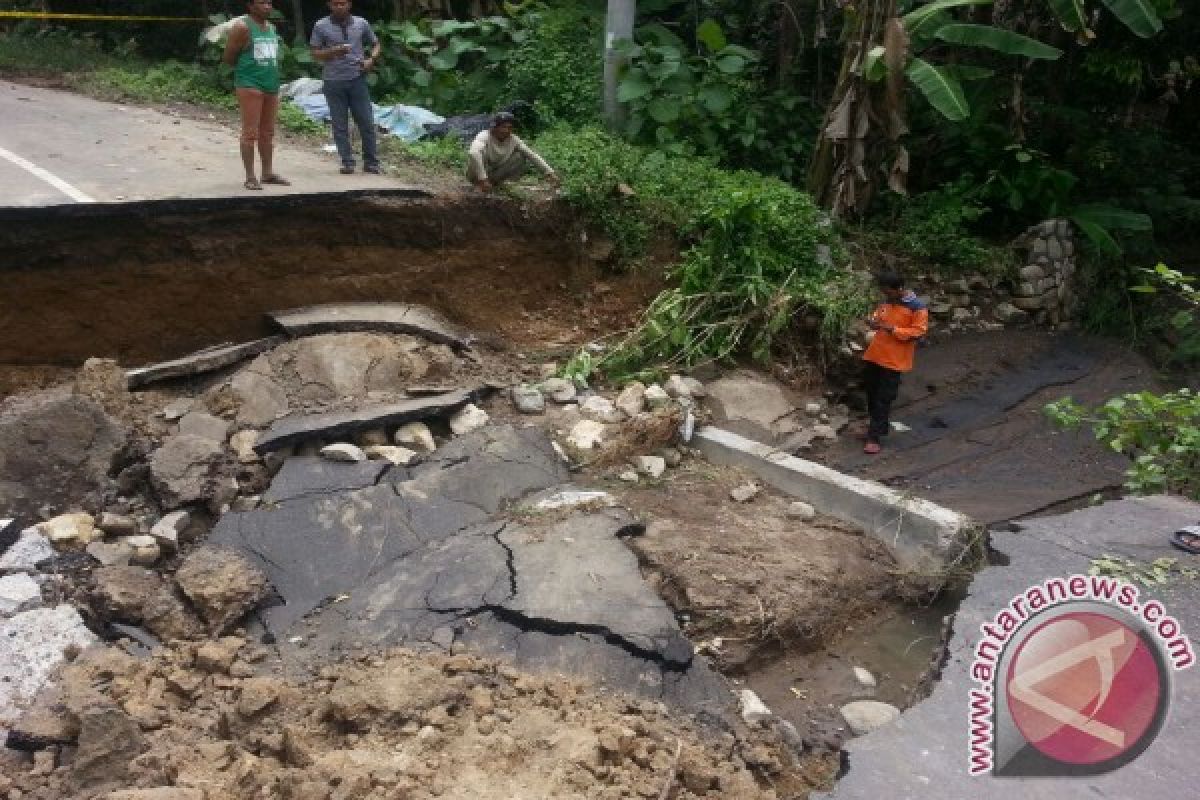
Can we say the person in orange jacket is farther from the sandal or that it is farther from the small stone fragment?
the small stone fragment

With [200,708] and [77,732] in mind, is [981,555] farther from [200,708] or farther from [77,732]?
[77,732]

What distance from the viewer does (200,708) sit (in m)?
4.14

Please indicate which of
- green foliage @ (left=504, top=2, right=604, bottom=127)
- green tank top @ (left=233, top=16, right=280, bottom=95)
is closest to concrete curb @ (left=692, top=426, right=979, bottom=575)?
green tank top @ (left=233, top=16, right=280, bottom=95)

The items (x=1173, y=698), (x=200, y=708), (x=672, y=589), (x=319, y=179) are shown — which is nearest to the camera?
(x=1173, y=698)

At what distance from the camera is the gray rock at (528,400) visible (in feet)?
22.1

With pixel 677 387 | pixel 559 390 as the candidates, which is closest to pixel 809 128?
pixel 677 387

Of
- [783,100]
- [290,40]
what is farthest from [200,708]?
[290,40]

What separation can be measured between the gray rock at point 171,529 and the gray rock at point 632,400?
2.86 metres

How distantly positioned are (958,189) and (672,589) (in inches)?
A: 285

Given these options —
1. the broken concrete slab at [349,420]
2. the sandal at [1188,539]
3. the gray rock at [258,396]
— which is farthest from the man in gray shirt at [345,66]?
the sandal at [1188,539]

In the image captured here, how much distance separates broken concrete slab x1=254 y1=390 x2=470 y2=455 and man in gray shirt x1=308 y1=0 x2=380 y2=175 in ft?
7.95

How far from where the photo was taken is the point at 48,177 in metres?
6.71

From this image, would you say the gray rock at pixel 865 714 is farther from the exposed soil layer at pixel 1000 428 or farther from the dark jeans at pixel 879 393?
the dark jeans at pixel 879 393

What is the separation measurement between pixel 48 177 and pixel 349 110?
222cm
